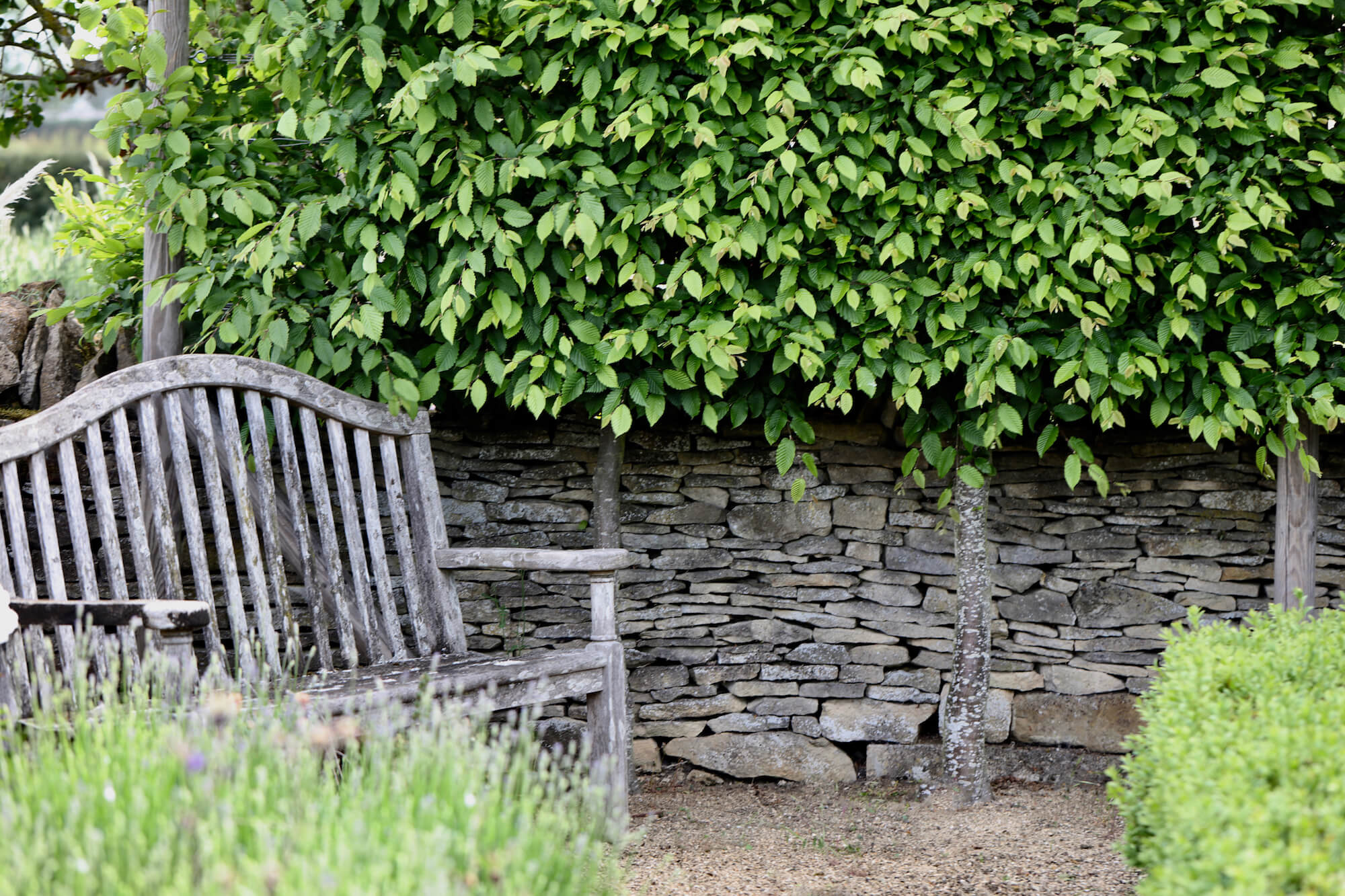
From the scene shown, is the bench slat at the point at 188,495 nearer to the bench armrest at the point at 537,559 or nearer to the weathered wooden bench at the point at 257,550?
the weathered wooden bench at the point at 257,550

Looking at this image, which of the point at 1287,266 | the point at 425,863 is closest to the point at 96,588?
the point at 425,863

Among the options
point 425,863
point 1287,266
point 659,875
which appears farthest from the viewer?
point 1287,266

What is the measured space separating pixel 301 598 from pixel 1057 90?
10.3 ft

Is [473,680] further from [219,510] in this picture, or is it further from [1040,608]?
[1040,608]

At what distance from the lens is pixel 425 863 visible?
1541mm

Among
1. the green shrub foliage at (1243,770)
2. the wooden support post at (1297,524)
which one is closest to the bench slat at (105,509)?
the green shrub foliage at (1243,770)

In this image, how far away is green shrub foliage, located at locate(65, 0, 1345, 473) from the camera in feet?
10.7

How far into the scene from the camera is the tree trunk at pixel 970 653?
3.73m

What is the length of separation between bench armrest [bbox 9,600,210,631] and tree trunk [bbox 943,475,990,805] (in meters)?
2.47

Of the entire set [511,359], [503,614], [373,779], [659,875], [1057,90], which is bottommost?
[659,875]

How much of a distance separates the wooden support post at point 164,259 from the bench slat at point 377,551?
769 millimetres

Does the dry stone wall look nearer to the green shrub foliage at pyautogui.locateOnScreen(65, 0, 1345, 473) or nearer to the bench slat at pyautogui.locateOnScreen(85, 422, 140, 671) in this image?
the green shrub foliage at pyautogui.locateOnScreen(65, 0, 1345, 473)

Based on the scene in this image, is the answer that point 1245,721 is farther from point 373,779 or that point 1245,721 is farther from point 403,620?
point 403,620

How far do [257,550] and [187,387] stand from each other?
517 mm
